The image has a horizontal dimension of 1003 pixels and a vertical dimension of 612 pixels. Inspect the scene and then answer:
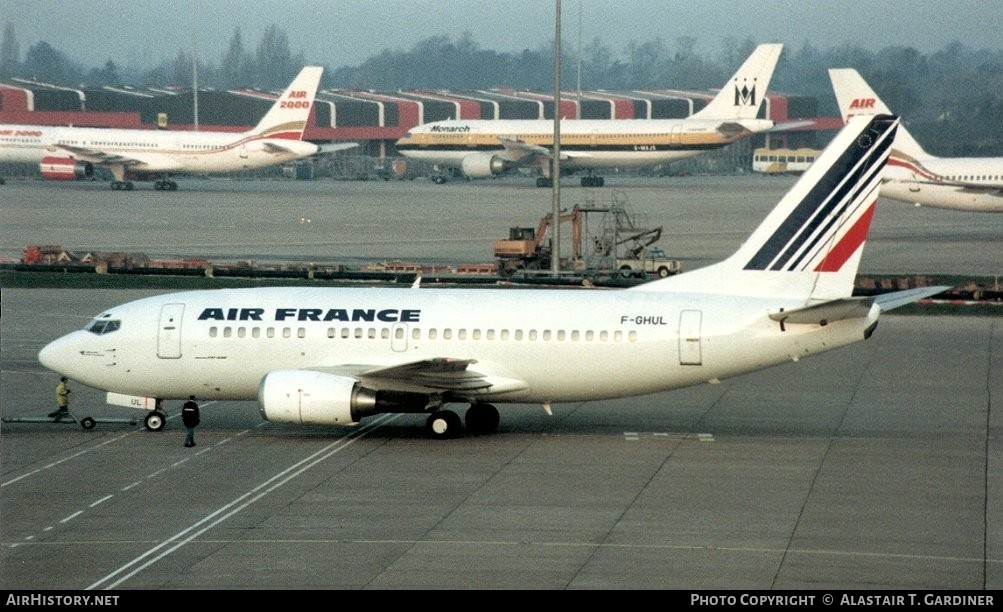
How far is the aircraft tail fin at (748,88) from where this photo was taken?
136750 mm

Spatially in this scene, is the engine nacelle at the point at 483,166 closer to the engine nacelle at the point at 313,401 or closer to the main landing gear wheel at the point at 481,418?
the main landing gear wheel at the point at 481,418

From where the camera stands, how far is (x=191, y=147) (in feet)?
425

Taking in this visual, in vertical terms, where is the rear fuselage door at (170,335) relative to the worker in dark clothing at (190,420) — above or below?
above

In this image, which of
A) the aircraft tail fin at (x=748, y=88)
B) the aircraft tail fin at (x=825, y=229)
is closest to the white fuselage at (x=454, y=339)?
the aircraft tail fin at (x=825, y=229)

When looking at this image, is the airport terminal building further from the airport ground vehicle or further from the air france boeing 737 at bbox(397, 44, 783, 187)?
the airport ground vehicle

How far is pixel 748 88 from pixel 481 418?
354 ft

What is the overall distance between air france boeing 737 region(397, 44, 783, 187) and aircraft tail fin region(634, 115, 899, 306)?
103 meters

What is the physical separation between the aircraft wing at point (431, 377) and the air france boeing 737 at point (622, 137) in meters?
106

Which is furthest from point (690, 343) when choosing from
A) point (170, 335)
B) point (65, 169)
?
point (65, 169)

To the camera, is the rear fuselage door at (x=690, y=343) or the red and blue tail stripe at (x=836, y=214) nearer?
the rear fuselage door at (x=690, y=343)

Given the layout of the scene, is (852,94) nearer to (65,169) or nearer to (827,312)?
(827,312)

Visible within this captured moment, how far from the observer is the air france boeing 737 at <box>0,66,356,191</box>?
418 feet

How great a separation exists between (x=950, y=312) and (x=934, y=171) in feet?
112

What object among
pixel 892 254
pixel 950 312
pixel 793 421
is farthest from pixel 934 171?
pixel 793 421
